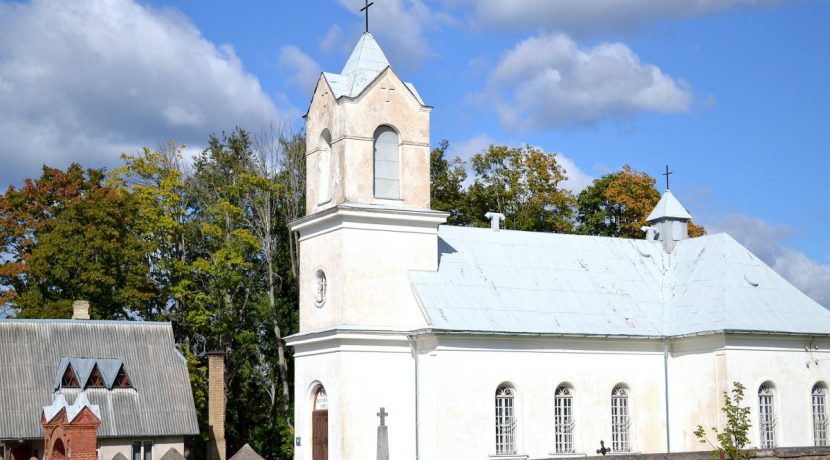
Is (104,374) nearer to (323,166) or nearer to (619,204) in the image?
(323,166)

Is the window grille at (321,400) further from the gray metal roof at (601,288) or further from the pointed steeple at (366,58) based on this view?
the pointed steeple at (366,58)

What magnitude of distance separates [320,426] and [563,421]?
7195 mm

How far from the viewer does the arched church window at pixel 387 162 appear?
110 feet

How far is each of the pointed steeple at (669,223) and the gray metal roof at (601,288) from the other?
29.6 inches

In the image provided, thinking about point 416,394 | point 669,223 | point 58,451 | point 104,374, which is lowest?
point 58,451

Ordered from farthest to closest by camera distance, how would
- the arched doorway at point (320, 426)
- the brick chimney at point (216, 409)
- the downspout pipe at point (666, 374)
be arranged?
1. the brick chimney at point (216, 409)
2. the downspout pipe at point (666, 374)
3. the arched doorway at point (320, 426)

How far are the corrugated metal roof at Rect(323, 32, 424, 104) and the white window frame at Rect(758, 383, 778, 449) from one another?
13.7m

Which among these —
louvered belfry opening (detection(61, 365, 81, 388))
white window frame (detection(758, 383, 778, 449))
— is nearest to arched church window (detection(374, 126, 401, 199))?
white window frame (detection(758, 383, 778, 449))

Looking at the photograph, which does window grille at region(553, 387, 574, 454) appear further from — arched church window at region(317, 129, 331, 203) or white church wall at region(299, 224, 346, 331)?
arched church window at region(317, 129, 331, 203)

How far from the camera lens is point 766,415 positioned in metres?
35.4

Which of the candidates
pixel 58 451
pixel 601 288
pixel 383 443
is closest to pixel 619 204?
pixel 601 288

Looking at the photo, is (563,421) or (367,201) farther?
(563,421)

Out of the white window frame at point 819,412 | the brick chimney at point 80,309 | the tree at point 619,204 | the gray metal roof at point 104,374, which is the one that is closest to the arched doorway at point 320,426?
the gray metal roof at point 104,374

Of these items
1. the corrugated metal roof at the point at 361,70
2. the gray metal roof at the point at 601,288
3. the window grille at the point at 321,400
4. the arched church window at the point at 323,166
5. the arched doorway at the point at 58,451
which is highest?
the corrugated metal roof at the point at 361,70
